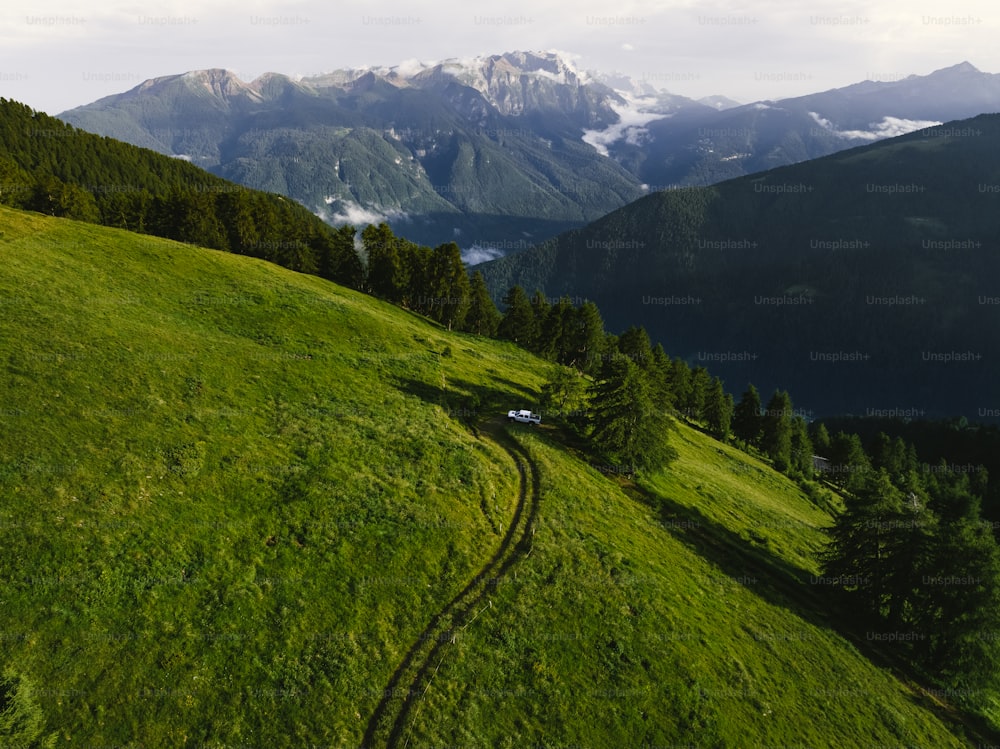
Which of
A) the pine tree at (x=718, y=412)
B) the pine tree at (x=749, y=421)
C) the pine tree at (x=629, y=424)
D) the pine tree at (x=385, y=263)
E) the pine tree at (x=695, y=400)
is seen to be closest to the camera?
the pine tree at (x=629, y=424)

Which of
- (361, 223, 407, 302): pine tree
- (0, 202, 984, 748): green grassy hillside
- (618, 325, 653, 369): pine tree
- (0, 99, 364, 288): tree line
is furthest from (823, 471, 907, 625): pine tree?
(0, 99, 364, 288): tree line

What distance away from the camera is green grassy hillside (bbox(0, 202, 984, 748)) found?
2128cm

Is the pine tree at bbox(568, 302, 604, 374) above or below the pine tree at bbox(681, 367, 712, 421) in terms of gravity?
above

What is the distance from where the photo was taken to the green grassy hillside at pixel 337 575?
21281mm

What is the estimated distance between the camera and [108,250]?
5719 centimetres

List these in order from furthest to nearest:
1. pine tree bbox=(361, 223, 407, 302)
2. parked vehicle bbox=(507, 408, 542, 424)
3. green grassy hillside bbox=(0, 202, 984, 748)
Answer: pine tree bbox=(361, 223, 407, 302)
parked vehicle bbox=(507, 408, 542, 424)
green grassy hillside bbox=(0, 202, 984, 748)

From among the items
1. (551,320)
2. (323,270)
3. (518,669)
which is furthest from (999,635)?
(323,270)

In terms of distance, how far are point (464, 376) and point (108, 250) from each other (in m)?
42.7

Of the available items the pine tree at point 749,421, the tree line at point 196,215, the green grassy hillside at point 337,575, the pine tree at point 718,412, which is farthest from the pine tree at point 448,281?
the pine tree at point 749,421

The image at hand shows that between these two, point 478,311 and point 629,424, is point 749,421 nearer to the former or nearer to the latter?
point 478,311

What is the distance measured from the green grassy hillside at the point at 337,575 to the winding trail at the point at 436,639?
126mm

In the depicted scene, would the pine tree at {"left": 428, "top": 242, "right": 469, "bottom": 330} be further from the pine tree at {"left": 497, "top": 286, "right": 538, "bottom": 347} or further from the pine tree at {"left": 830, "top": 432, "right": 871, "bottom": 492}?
the pine tree at {"left": 830, "top": 432, "right": 871, "bottom": 492}

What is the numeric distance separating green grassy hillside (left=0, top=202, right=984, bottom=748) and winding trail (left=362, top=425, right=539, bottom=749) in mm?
126

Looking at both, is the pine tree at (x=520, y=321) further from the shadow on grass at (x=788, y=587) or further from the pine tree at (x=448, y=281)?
the shadow on grass at (x=788, y=587)
